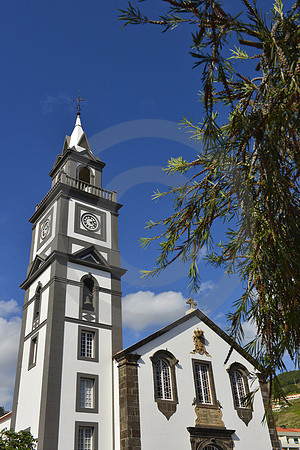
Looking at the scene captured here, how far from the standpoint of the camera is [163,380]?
62.0 ft

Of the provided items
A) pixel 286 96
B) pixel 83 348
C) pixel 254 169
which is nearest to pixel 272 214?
pixel 254 169

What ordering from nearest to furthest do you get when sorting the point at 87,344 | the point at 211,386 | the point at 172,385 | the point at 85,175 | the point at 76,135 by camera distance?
the point at 172,385 → the point at 87,344 → the point at 211,386 → the point at 85,175 → the point at 76,135

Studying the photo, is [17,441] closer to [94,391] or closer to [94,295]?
[94,391]

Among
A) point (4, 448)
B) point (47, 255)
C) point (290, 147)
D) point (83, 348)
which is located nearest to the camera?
point (290, 147)

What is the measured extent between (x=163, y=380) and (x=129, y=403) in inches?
91.8

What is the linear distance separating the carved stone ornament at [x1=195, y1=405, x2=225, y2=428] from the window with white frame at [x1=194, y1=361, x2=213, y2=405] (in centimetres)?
39

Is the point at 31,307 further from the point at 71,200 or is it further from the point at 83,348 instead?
the point at 71,200

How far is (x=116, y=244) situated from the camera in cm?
2345

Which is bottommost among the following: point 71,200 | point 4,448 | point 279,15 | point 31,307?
point 4,448

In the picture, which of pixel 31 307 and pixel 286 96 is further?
pixel 31 307

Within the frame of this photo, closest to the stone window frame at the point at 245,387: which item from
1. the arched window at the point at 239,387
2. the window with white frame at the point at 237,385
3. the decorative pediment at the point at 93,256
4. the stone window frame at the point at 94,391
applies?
the arched window at the point at 239,387

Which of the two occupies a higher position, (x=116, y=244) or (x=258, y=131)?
(x=116, y=244)

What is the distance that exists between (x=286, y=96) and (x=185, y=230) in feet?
9.58

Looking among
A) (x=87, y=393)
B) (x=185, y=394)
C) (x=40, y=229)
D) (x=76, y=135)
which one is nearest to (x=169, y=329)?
(x=185, y=394)
